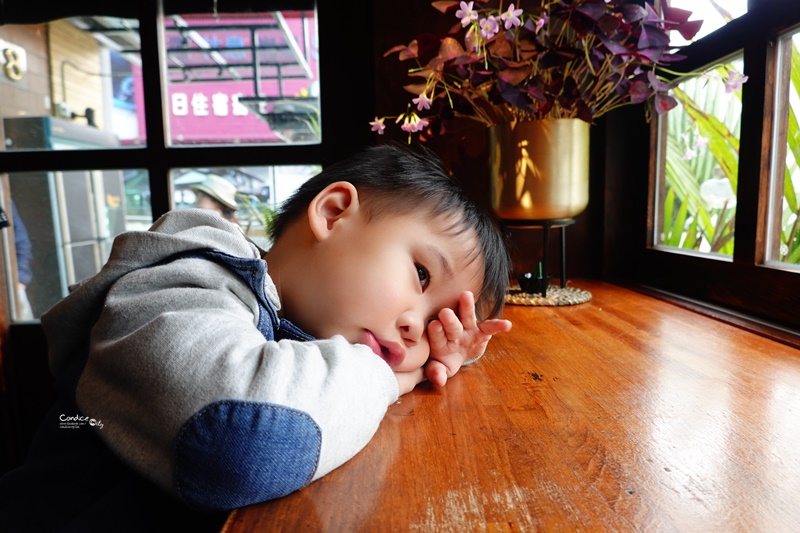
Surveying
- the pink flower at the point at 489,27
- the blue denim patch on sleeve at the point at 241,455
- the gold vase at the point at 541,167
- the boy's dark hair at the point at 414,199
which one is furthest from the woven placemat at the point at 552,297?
the blue denim patch on sleeve at the point at 241,455

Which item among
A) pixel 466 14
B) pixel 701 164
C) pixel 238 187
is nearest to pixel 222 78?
pixel 238 187

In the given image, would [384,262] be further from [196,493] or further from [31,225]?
[31,225]

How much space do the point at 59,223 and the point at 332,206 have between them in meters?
1.48

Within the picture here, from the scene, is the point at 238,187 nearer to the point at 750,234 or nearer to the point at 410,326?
the point at 410,326

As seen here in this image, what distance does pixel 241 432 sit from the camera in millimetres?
334

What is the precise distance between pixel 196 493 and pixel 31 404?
1713mm

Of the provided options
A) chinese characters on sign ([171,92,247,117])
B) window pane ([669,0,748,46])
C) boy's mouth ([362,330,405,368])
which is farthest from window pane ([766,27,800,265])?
chinese characters on sign ([171,92,247,117])

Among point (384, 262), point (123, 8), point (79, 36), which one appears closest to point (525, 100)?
point (384, 262)

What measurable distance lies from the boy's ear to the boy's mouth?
15 cm

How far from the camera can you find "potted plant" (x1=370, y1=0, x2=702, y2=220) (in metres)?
0.90

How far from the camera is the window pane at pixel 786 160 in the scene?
816 mm

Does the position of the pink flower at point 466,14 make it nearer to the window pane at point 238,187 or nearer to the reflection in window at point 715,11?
the reflection in window at point 715,11

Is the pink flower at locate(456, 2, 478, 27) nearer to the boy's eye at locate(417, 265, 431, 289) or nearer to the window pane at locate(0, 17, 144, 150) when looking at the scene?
the boy's eye at locate(417, 265, 431, 289)

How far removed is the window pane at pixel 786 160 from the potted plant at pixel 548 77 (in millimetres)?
156
